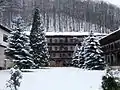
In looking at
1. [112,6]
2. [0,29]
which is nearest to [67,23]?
[112,6]

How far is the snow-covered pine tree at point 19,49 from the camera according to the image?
102 feet

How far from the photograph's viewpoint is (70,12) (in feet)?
419

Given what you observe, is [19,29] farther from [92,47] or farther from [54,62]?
[54,62]

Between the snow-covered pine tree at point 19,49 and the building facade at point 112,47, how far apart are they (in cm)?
1697

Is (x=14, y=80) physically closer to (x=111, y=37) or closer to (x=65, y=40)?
(x=111, y=37)

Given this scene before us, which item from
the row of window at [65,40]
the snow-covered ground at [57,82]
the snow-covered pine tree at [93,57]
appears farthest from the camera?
the row of window at [65,40]

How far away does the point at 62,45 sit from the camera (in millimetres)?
81938

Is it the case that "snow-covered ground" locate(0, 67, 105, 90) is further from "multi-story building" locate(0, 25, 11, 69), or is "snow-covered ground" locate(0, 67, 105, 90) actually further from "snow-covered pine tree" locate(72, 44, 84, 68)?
"snow-covered pine tree" locate(72, 44, 84, 68)

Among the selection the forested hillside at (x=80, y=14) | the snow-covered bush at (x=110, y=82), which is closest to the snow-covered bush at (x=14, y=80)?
the snow-covered bush at (x=110, y=82)

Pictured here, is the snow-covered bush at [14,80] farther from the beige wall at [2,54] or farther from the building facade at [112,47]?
the building facade at [112,47]

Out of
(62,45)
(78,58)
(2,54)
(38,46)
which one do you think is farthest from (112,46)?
(62,45)

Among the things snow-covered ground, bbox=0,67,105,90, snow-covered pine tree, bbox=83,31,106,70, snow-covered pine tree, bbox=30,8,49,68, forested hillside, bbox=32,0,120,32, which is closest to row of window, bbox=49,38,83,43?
forested hillside, bbox=32,0,120,32

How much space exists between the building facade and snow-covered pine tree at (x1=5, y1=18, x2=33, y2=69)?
1697cm

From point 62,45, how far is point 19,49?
5088cm
